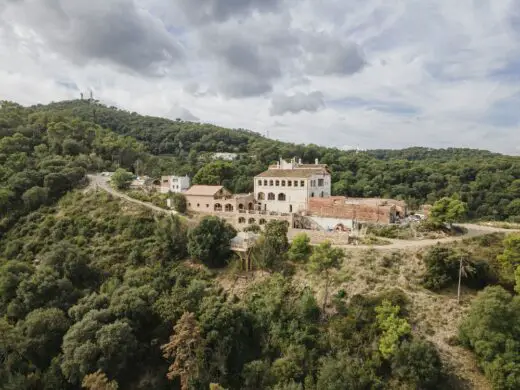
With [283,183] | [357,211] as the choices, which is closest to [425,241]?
[357,211]

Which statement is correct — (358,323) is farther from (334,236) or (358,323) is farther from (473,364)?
(334,236)

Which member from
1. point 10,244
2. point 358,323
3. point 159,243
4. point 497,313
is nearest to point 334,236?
point 358,323

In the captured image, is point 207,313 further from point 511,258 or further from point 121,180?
point 121,180

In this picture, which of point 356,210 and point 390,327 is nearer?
point 390,327

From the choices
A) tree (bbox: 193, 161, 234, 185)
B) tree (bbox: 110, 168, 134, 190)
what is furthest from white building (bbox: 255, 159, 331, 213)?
tree (bbox: 110, 168, 134, 190)

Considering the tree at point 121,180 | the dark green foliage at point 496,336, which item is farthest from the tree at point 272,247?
the tree at point 121,180

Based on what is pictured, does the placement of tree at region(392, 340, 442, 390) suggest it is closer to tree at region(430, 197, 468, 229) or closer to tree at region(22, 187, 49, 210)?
tree at region(430, 197, 468, 229)
